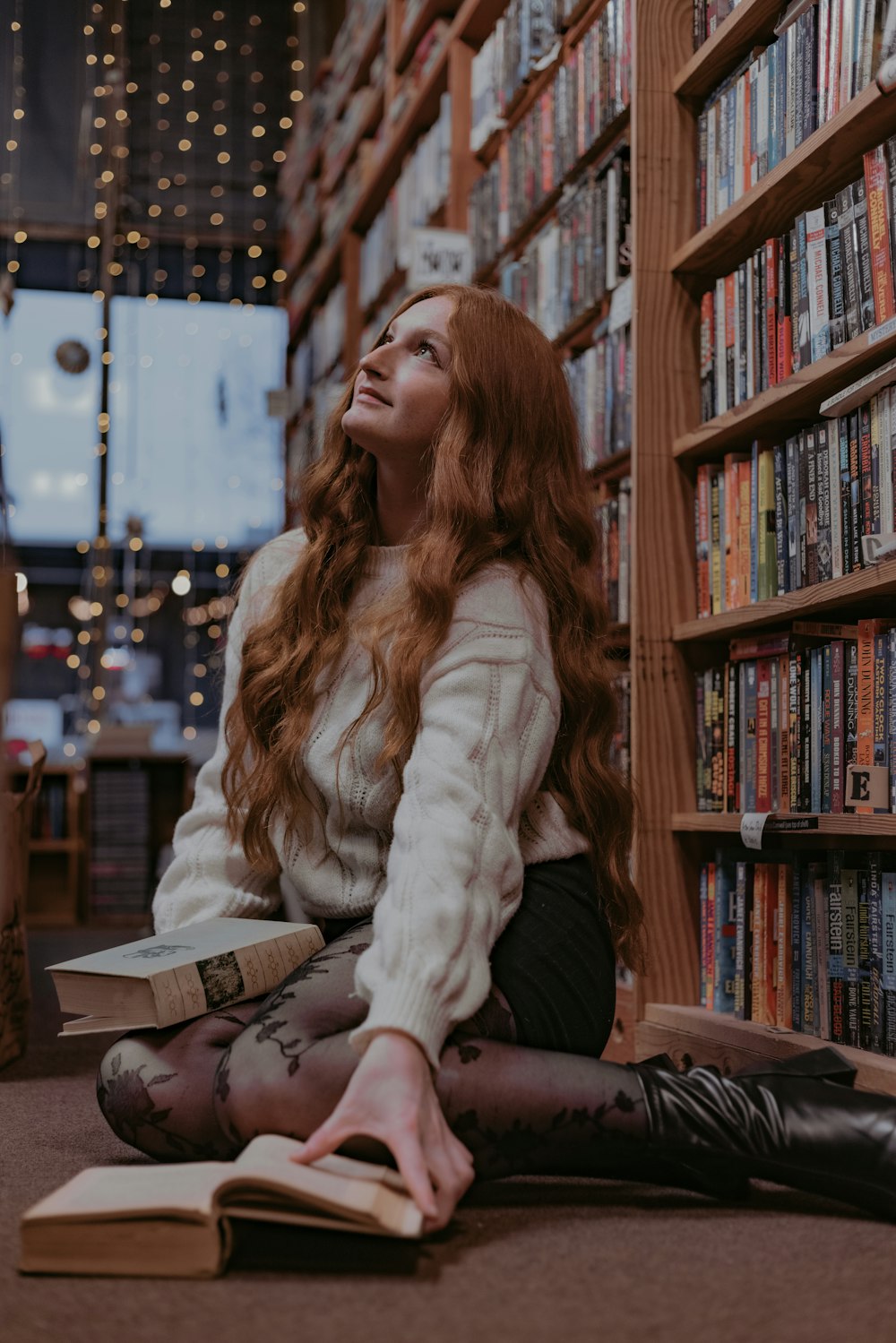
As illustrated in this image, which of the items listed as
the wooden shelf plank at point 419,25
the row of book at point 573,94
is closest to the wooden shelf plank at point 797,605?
the row of book at point 573,94

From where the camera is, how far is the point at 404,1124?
1042 millimetres

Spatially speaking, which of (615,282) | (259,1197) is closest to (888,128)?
(615,282)

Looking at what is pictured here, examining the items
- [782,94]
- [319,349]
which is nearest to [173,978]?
[782,94]

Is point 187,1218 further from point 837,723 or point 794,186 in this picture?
point 794,186

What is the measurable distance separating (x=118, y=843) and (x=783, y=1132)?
4.27 metres

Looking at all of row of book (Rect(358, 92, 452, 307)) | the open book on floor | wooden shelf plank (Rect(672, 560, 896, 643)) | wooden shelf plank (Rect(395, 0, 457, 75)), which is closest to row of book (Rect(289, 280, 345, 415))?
row of book (Rect(358, 92, 452, 307))

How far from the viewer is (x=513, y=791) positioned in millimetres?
1342

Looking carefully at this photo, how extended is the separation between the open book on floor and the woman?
0.04 metres

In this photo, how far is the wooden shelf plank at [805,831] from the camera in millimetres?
1543

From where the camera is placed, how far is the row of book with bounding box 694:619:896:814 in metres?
1.61

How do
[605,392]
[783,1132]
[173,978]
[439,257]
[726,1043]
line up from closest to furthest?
[783,1132], [173,978], [726,1043], [605,392], [439,257]

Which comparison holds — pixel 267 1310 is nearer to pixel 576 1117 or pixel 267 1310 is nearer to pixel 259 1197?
pixel 259 1197

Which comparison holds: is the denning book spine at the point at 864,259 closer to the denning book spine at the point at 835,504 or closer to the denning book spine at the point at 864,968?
the denning book spine at the point at 835,504

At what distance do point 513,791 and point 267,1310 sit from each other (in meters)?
0.54
